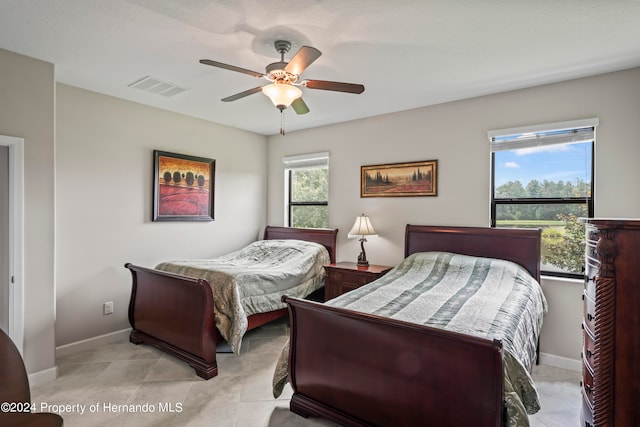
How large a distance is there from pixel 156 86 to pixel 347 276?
2.80 metres

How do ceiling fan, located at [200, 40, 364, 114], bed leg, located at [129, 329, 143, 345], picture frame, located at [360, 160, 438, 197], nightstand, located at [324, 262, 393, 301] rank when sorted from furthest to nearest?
picture frame, located at [360, 160, 438, 197] → nightstand, located at [324, 262, 393, 301] → bed leg, located at [129, 329, 143, 345] → ceiling fan, located at [200, 40, 364, 114]

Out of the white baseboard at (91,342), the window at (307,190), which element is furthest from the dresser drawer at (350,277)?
the white baseboard at (91,342)

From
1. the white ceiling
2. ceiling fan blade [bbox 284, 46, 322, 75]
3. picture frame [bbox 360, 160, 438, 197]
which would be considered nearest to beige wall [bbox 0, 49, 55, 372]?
the white ceiling

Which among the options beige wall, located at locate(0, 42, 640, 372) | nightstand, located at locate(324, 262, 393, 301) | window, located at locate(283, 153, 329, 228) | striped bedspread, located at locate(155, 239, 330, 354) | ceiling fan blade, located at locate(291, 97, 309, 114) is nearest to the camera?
ceiling fan blade, located at locate(291, 97, 309, 114)

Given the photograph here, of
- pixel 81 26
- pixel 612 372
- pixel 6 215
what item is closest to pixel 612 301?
pixel 612 372

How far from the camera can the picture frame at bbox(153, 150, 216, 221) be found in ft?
12.7

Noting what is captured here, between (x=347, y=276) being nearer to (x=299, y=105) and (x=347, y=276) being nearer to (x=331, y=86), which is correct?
(x=299, y=105)

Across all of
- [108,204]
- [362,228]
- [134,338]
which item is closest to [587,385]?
[362,228]

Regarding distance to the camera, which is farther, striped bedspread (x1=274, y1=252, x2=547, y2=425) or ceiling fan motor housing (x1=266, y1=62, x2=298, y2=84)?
ceiling fan motor housing (x1=266, y1=62, x2=298, y2=84)

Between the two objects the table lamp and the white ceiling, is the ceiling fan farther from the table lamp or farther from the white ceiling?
the table lamp

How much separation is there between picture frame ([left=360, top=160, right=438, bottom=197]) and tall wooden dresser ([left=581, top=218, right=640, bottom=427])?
88.0 inches

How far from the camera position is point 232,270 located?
3.23 m

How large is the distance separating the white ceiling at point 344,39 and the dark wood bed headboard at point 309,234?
1974 mm

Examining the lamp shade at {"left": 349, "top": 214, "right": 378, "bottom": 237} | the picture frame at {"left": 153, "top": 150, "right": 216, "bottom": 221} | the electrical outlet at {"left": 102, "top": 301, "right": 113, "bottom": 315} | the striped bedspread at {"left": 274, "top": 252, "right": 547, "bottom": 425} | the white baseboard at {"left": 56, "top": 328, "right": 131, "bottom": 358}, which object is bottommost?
the white baseboard at {"left": 56, "top": 328, "right": 131, "bottom": 358}
